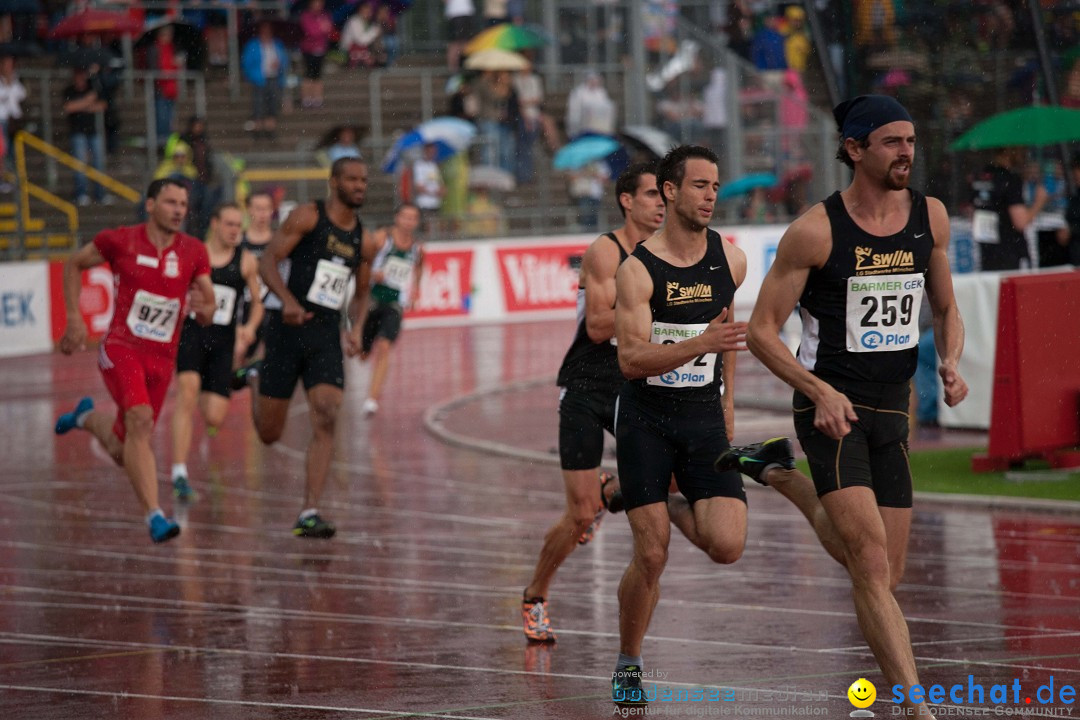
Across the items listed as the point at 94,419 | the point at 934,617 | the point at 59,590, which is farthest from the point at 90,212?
the point at 934,617

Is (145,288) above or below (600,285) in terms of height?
above

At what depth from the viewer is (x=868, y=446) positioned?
235 inches

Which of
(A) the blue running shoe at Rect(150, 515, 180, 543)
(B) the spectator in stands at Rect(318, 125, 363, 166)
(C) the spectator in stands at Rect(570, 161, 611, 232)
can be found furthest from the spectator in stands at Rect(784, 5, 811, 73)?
(A) the blue running shoe at Rect(150, 515, 180, 543)

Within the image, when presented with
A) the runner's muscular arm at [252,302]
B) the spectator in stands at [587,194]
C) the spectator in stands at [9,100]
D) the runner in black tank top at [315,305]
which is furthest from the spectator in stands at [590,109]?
the runner in black tank top at [315,305]

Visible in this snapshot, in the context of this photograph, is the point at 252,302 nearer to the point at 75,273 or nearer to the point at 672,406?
the point at 75,273

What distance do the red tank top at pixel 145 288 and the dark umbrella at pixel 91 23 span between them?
693 inches

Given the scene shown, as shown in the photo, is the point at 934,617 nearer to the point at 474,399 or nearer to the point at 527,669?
the point at 527,669

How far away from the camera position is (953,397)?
582 centimetres

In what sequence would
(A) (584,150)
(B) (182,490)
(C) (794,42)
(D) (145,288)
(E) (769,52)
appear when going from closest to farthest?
(D) (145,288) → (B) (182,490) → (A) (584,150) → (E) (769,52) → (C) (794,42)

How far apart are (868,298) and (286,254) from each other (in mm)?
5576

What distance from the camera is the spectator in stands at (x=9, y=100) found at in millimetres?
25413

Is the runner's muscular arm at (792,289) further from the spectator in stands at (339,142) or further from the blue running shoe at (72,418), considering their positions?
the spectator in stands at (339,142)

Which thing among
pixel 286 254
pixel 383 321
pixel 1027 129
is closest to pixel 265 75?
pixel 383 321

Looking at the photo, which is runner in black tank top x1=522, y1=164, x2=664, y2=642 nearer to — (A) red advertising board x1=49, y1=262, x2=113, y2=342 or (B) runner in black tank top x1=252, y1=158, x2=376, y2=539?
(B) runner in black tank top x1=252, y1=158, x2=376, y2=539
